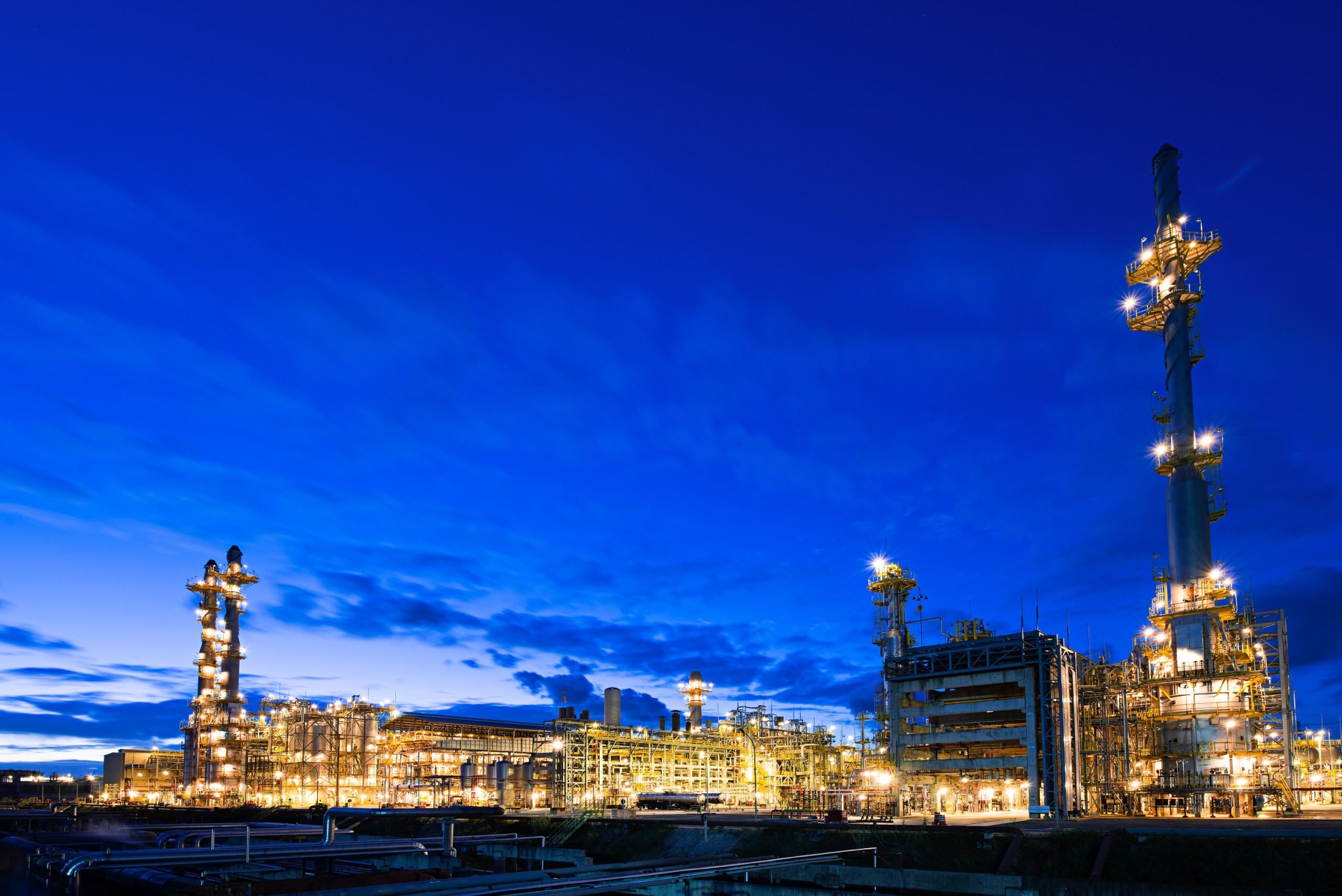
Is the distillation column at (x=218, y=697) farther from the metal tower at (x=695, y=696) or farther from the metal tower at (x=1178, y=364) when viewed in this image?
the metal tower at (x=1178, y=364)

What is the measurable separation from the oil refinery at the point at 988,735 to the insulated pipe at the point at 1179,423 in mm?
149

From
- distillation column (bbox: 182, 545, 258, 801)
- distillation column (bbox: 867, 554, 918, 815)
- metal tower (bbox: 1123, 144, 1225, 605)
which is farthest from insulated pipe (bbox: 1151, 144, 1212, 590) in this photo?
distillation column (bbox: 182, 545, 258, 801)

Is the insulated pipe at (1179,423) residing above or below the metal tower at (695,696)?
above

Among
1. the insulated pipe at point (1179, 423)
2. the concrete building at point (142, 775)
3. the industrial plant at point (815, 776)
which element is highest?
the insulated pipe at point (1179, 423)

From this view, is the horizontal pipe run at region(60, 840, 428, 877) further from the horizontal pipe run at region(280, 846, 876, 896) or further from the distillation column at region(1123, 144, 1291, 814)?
the distillation column at region(1123, 144, 1291, 814)

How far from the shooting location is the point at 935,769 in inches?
3332

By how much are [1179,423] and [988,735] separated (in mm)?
29252

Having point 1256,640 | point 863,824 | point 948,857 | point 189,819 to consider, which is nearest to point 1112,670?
point 1256,640

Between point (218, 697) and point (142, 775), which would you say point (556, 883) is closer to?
point (218, 697)

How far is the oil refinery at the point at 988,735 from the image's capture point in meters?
73.2

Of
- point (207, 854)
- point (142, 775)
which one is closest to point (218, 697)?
point (142, 775)

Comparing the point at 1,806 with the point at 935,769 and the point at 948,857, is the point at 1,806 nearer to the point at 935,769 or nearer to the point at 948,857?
the point at 935,769

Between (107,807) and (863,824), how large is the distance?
92.5 metres

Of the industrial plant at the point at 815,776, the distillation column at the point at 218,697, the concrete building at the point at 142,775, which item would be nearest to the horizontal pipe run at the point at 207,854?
the industrial plant at the point at 815,776
